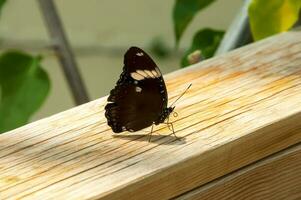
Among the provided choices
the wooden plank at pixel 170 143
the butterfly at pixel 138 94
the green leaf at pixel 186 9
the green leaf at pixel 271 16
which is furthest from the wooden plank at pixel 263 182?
the green leaf at pixel 186 9

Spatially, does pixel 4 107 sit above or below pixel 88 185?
below

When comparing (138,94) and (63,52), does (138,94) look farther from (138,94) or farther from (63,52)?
(63,52)

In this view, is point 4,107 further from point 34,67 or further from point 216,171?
point 216,171

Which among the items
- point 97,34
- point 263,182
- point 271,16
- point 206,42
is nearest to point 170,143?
point 263,182

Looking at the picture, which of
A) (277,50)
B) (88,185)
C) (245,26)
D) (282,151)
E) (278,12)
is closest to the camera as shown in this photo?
(88,185)

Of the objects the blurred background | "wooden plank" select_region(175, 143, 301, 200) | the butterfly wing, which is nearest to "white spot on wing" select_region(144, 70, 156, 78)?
the butterfly wing

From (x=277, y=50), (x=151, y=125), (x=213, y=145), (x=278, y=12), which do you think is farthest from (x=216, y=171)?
(x=278, y=12)
